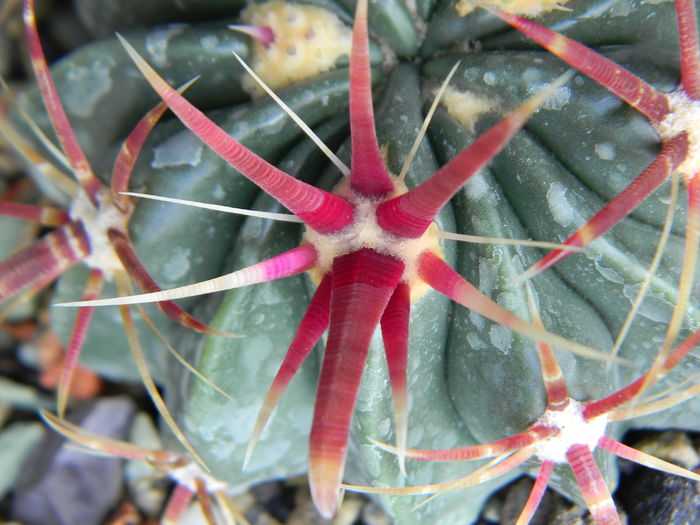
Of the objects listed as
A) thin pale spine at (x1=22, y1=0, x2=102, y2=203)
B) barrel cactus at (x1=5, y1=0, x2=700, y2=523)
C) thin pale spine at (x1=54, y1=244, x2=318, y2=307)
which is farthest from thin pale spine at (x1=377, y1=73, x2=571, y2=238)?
thin pale spine at (x1=22, y1=0, x2=102, y2=203)

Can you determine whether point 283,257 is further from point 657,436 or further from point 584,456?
point 657,436

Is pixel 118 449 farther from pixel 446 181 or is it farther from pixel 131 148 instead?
pixel 446 181

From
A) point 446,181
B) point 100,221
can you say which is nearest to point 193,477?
point 100,221

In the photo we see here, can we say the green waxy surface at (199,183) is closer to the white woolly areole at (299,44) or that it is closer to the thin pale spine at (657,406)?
the white woolly areole at (299,44)

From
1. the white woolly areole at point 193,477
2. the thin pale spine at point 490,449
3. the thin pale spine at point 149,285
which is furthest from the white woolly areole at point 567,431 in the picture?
the white woolly areole at point 193,477

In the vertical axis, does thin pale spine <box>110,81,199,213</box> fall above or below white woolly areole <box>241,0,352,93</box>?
below

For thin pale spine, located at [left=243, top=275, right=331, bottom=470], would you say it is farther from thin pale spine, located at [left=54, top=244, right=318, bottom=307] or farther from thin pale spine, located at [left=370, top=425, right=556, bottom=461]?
thin pale spine, located at [left=370, top=425, right=556, bottom=461]
